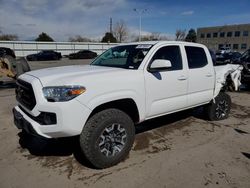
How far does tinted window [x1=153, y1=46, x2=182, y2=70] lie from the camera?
434 cm

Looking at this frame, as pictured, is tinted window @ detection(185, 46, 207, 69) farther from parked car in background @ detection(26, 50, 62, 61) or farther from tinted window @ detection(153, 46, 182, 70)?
parked car in background @ detection(26, 50, 62, 61)

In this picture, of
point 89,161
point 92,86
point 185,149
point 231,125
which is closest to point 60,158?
point 89,161

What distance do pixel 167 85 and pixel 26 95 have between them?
2320 millimetres

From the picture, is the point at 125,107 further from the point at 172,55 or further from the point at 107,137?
the point at 172,55

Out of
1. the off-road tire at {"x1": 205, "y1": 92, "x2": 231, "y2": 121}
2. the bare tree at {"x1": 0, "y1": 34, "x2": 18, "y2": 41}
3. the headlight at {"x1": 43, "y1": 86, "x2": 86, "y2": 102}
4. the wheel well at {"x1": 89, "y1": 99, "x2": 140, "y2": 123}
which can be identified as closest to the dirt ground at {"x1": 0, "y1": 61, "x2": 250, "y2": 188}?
the off-road tire at {"x1": 205, "y1": 92, "x2": 231, "y2": 121}

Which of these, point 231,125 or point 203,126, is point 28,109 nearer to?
point 203,126

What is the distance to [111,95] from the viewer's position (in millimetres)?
3451

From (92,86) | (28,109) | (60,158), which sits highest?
(92,86)

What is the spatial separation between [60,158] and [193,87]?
9.37 ft

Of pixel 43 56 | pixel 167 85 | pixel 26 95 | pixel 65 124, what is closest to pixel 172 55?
pixel 167 85

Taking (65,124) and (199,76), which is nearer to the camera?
(65,124)

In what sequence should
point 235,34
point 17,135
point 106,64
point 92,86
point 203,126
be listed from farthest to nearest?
point 235,34, point 203,126, point 17,135, point 106,64, point 92,86

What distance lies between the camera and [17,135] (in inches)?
193

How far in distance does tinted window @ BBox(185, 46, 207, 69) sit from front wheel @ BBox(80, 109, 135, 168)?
197 cm
